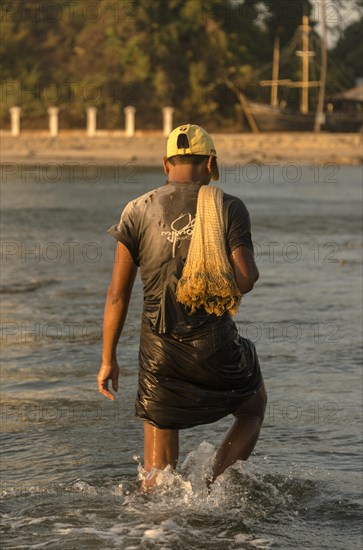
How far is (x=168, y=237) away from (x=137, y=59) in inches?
2151

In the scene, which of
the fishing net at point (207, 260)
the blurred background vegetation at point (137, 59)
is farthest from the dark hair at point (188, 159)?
the blurred background vegetation at point (137, 59)

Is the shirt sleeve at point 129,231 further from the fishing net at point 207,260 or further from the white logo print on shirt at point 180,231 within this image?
the fishing net at point 207,260

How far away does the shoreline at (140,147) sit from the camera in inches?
1922

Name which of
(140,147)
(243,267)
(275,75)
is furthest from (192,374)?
(275,75)

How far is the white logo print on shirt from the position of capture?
196 inches

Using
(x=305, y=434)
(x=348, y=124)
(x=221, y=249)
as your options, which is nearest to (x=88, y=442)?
(x=305, y=434)

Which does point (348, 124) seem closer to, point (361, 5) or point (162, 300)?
point (361, 5)

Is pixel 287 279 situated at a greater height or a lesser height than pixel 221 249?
lesser

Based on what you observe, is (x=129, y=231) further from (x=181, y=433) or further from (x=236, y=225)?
(x=181, y=433)

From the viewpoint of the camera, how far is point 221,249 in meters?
4.93

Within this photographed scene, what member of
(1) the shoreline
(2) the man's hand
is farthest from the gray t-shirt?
(1) the shoreline

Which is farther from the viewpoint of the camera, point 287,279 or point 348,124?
point 348,124

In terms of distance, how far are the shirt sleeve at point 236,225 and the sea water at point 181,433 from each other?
41.3 inches

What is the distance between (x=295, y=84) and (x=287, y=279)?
47000 millimetres
